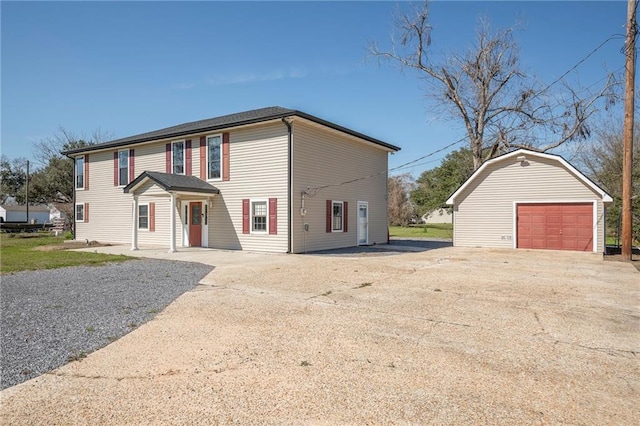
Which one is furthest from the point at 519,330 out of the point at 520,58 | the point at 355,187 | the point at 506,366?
the point at 520,58

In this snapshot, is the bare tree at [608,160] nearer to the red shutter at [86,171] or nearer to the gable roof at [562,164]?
the gable roof at [562,164]

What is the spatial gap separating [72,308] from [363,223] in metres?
14.5

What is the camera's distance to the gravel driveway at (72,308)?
4066mm

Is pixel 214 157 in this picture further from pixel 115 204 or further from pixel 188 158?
pixel 115 204

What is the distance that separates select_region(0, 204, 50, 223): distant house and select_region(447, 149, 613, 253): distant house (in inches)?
2577

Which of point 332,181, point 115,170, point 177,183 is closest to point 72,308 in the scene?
point 177,183

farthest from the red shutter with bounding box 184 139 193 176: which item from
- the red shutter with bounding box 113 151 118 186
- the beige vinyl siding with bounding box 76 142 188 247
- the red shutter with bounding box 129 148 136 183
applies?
the red shutter with bounding box 113 151 118 186

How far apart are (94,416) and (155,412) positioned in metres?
0.42

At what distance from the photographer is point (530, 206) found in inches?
674

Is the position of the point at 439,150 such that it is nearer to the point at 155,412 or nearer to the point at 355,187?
the point at 355,187

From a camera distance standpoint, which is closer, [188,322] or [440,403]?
[440,403]

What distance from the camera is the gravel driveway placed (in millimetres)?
4066

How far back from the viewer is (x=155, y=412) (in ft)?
9.38

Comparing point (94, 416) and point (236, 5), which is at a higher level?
point (236, 5)
